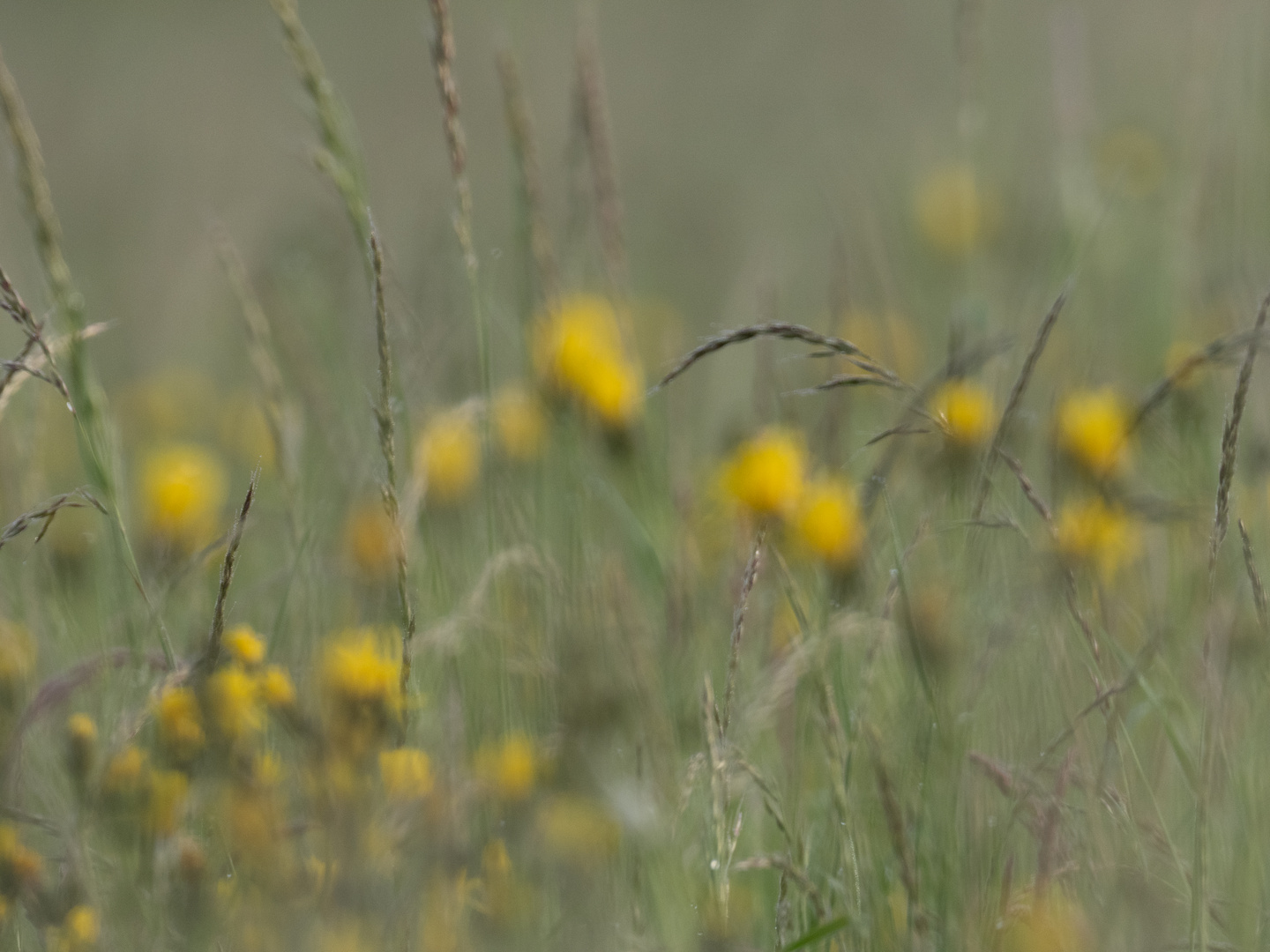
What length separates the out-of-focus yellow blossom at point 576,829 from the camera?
101cm

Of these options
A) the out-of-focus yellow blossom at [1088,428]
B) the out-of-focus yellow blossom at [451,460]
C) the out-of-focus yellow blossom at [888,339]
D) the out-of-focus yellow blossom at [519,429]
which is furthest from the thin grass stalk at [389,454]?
the out-of-focus yellow blossom at [888,339]

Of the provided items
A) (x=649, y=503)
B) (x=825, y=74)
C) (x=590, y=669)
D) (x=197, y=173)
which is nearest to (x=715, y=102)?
(x=825, y=74)

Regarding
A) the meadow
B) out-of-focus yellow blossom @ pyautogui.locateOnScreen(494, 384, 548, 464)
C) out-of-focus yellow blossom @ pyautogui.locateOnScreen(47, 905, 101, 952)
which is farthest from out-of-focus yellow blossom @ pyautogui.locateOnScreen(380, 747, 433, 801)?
out-of-focus yellow blossom @ pyautogui.locateOnScreen(494, 384, 548, 464)

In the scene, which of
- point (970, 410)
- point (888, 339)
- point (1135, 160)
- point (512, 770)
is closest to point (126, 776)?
point (512, 770)

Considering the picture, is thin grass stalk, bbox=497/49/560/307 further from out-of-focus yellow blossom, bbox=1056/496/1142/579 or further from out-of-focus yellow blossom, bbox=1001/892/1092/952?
out-of-focus yellow blossom, bbox=1001/892/1092/952

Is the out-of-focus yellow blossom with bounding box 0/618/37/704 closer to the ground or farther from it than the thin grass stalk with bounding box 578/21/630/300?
closer to the ground

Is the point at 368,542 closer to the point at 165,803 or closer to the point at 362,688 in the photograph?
the point at 362,688

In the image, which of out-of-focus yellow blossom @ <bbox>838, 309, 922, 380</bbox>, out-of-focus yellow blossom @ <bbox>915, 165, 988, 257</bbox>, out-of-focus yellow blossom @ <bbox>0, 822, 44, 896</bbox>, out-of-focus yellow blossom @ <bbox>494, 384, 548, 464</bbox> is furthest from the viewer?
out-of-focus yellow blossom @ <bbox>915, 165, 988, 257</bbox>

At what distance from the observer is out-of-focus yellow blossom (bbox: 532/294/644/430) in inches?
57.3

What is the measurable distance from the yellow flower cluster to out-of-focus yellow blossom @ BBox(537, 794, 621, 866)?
1.36 feet

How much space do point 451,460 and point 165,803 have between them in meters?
0.99

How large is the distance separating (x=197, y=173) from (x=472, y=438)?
5396 millimetres

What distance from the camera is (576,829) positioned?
3.34ft

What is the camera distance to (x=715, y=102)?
7.28 metres
